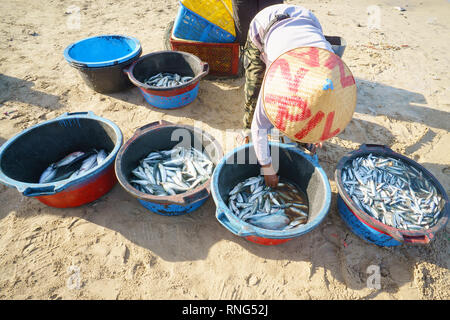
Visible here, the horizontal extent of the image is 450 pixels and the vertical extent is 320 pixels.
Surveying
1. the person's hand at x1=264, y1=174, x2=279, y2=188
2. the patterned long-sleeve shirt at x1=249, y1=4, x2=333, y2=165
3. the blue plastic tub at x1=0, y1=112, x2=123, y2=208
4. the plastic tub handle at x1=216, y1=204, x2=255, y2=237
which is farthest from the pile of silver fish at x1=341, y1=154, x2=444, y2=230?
the blue plastic tub at x1=0, y1=112, x2=123, y2=208

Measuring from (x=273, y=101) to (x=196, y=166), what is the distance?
6.23 feet

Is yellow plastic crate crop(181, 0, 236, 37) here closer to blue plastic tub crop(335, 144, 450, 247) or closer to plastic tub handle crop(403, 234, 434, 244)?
blue plastic tub crop(335, 144, 450, 247)

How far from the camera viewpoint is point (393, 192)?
3072 mm

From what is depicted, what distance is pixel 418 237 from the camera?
2455 mm

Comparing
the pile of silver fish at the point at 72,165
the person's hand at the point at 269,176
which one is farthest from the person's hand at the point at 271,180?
the pile of silver fish at the point at 72,165

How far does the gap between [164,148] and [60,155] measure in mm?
1542

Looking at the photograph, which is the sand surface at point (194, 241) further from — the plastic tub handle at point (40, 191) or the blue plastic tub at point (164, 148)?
the plastic tub handle at point (40, 191)

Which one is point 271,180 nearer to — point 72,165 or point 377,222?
point 377,222

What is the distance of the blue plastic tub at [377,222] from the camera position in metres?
2.45

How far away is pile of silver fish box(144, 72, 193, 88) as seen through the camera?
191 inches

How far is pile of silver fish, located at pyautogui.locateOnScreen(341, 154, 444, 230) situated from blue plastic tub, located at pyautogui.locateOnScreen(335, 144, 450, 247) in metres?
0.07

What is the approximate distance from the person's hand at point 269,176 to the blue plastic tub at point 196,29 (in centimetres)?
324

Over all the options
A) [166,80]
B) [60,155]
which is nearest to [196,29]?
[166,80]

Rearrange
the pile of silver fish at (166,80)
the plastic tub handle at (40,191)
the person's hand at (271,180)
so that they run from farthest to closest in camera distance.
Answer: the pile of silver fish at (166,80) → the person's hand at (271,180) → the plastic tub handle at (40,191)
